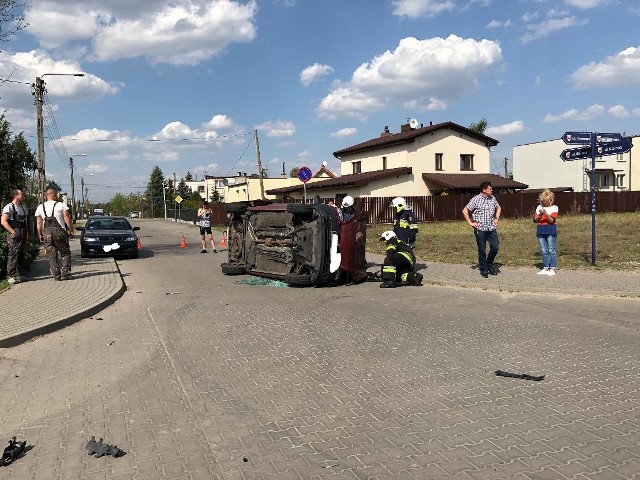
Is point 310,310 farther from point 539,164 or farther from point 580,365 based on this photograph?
point 539,164

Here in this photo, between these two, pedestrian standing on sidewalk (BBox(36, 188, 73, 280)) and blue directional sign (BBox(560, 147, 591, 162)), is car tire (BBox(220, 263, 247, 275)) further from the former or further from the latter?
blue directional sign (BBox(560, 147, 591, 162))

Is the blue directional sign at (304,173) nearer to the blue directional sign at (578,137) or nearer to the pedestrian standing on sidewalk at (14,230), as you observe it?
the blue directional sign at (578,137)

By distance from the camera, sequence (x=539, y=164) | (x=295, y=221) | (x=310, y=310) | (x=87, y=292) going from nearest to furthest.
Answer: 1. (x=310, y=310)
2. (x=87, y=292)
3. (x=295, y=221)
4. (x=539, y=164)

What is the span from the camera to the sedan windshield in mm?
18919

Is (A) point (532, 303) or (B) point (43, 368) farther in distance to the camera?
(A) point (532, 303)

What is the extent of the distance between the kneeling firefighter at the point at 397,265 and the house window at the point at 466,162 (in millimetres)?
34323

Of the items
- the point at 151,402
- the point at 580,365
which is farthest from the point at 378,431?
the point at 580,365

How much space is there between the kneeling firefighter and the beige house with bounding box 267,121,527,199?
26616 millimetres

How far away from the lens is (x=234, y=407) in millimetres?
4543

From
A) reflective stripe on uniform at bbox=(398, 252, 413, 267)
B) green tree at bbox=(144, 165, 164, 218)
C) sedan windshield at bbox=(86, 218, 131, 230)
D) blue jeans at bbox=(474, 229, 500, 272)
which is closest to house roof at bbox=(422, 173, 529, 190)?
sedan windshield at bbox=(86, 218, 131, 230)

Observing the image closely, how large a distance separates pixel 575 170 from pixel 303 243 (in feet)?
180

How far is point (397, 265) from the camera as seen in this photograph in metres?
10.8

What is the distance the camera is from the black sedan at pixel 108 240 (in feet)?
56.7

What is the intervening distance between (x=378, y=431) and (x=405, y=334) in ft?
9.65
